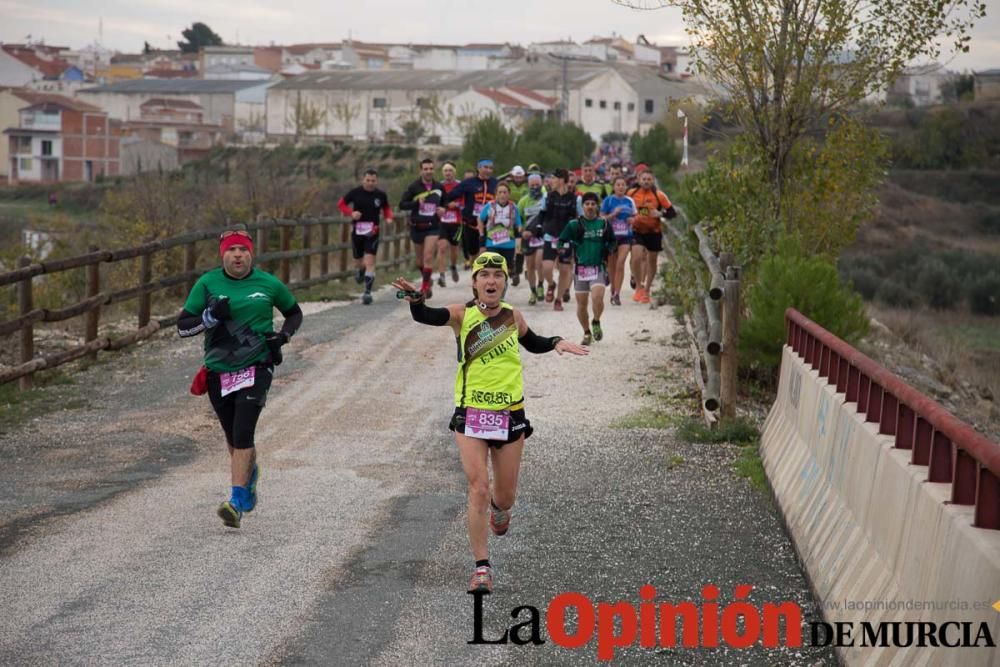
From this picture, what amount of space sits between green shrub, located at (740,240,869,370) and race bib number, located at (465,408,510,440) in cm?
646

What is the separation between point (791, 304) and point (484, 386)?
6.53m

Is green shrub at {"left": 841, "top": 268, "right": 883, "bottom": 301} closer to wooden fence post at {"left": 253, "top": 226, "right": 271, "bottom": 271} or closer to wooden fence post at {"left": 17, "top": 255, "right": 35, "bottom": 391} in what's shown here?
wooden fence post at {"left": 253, "top": 226, "right": 271, "bottom": 271}

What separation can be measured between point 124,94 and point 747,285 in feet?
392

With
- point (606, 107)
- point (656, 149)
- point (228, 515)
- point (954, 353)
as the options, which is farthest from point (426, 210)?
point (606, 107)

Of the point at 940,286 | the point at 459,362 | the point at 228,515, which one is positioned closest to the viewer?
the point at 459,362

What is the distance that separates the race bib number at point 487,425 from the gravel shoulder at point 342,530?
2.63 feet

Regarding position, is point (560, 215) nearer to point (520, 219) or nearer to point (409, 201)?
point (520, 219)

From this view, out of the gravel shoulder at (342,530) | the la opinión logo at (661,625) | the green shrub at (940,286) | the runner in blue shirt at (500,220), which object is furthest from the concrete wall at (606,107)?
the la opinión logo at (661,625)

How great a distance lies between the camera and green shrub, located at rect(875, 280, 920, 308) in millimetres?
39188

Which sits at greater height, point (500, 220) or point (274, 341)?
point (500, 220)

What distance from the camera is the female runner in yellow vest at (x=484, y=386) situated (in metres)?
7.64

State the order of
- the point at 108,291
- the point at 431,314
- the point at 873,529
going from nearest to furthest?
the point at 873,529
the point at 431,314
the point at 108,291

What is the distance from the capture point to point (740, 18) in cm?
1572

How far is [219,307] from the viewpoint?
884 cm
